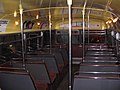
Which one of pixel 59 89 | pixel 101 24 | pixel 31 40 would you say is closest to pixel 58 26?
pixel 101 24

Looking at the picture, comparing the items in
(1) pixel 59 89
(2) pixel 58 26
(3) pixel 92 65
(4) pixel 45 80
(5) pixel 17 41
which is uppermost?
(2) pixel 58 26

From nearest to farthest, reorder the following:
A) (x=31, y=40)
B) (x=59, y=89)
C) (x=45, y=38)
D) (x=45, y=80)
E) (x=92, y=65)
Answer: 1. (x=92, y=65)
2. (x=45, y=80)
3. (x=59, y=89)
4. (x=31, y=40)
5. (x=45, y=38)

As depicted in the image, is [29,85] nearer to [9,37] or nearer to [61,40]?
[9,37]

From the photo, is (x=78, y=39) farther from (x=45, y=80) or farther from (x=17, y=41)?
(x=45, y=80)

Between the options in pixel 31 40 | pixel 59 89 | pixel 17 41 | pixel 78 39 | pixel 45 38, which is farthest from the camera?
pixel 78 39

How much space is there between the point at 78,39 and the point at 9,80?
19.8ft

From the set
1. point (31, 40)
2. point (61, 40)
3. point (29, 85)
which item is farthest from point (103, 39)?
point (29, 85)

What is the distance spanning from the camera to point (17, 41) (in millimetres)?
5738

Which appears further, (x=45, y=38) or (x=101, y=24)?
(x=101, y=24)

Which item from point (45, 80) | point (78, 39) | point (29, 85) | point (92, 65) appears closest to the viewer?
point (29, 85)

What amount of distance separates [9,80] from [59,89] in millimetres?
2007

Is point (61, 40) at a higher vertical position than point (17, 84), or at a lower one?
higher

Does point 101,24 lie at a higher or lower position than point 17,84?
higher

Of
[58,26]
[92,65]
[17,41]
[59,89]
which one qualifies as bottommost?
[59,89]
